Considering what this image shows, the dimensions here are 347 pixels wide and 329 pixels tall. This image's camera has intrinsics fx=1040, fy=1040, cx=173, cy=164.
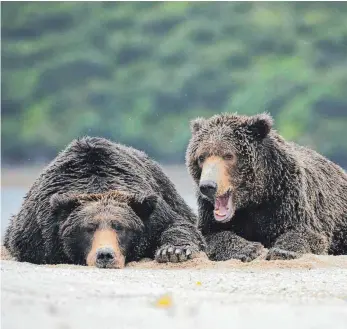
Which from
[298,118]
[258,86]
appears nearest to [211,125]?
[298,118]

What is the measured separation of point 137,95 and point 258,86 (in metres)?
2.82

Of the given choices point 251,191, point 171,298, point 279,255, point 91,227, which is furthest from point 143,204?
point 171,298

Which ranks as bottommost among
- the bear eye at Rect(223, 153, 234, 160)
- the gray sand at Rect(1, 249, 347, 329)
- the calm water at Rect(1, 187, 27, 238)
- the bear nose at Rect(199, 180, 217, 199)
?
the gray sand at Rect(1, 249, 347, 329)

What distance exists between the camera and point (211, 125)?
870 cm

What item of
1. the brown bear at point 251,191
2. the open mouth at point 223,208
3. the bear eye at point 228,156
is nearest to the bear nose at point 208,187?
the brown bear at point 251,191

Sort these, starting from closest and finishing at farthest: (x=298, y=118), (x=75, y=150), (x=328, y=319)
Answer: (x=328, y=319)
(x=75, y=150)
(x=298, y=118)

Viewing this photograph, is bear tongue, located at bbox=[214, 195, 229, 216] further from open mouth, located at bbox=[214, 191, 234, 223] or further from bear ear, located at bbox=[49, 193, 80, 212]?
bear ear, located at bbox=[49, 193, 80, 212]

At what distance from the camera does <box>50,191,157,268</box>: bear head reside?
25.4 ft

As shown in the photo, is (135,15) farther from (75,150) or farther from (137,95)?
(75,150)

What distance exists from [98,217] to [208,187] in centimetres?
97

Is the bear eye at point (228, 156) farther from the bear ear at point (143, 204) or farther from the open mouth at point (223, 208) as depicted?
the bear ear at point (143, 204)

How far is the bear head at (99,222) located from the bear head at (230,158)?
594 millimetres

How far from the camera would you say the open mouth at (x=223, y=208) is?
27.8 feet

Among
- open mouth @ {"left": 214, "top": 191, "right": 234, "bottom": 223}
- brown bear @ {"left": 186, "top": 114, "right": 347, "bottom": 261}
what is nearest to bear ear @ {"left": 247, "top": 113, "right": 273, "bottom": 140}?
brown bear @ {"left": 186, "top": 114, "right": 347, "bottom": 261}
